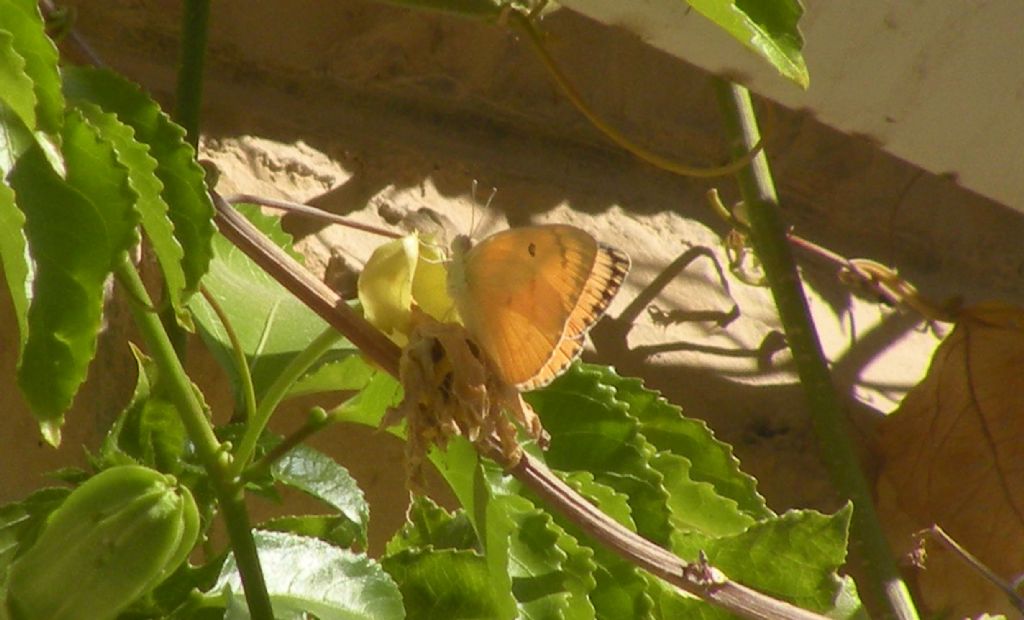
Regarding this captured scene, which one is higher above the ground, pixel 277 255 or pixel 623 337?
pixel 277 255

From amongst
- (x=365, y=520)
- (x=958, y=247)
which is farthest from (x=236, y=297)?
(x=958, y=247)

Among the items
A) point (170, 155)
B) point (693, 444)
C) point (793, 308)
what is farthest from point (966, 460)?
point (170, 155)

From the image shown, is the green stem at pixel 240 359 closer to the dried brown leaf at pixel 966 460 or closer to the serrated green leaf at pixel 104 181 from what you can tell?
the serrated green leaf at pixel 104 181

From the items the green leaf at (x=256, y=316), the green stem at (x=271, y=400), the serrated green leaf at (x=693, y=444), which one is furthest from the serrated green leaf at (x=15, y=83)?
the serrated green leaf at (x=693, y=444)

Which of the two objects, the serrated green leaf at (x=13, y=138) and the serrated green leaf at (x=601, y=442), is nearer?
the serrated green leaf at (x=13, y=138)

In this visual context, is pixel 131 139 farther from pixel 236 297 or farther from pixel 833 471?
pixel 833 471
